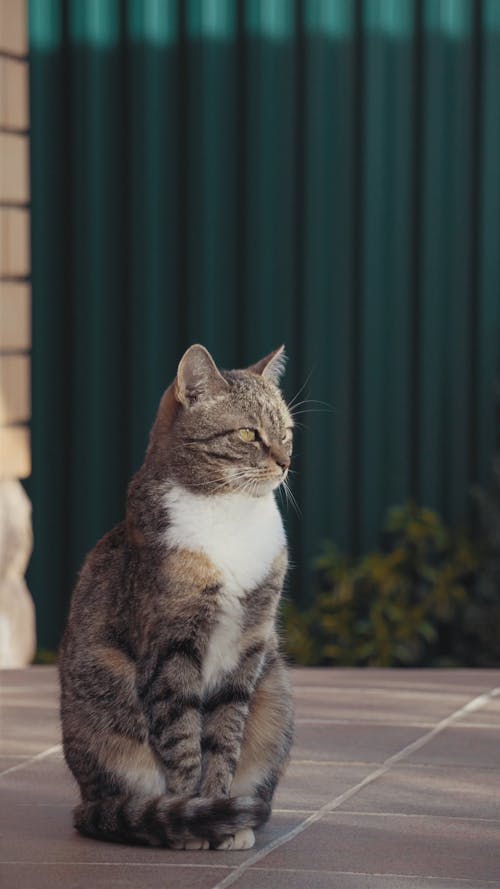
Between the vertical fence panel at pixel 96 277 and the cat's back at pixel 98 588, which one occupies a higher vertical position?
the vertical fence panel at pixel 96 277

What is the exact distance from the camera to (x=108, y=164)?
5309 mm

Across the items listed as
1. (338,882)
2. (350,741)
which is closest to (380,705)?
(350,741)

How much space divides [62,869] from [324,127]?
334 cm

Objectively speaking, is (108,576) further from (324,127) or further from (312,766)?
(324,127)

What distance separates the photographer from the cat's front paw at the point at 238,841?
2.56 m

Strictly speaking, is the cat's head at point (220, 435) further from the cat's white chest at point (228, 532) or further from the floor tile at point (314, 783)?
the floor tile at point (314, 783)

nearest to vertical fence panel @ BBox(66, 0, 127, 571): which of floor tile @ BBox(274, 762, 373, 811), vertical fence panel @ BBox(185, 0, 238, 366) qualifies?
vertical fence panel @ BBox(185, 0, 238, 366)

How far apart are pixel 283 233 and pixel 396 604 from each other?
4.40ft

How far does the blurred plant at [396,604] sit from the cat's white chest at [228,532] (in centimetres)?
254

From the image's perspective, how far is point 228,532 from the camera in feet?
8.54

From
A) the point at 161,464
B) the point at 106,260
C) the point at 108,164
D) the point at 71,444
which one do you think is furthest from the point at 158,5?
the point at 161,464

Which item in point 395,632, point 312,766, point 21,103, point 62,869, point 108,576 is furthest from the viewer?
point 395,632

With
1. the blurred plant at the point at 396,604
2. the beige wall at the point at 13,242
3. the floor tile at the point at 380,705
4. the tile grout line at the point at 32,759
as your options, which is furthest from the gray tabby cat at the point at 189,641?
the blurred plant at the point at 396,604

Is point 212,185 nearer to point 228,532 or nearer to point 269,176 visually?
point 269,176
